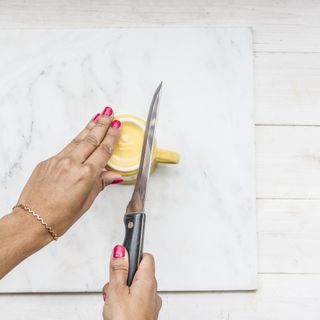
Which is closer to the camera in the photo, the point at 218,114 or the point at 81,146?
the point at 81,146

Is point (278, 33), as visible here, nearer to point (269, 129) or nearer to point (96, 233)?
point (269, 129)

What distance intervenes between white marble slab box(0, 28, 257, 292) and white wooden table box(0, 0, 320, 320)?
0.06 ft

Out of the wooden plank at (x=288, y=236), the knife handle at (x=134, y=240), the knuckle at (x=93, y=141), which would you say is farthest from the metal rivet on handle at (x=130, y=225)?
the wooden plank at (x=288, y=236)

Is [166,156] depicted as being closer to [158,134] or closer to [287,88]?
[158,134]

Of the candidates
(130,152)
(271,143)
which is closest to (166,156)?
(130,152)

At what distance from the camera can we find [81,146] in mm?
551

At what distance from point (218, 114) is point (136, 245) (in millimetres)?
237

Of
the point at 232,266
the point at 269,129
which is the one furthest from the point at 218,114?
the point at 232,266

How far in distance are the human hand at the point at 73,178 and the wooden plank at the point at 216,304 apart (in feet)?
0.49

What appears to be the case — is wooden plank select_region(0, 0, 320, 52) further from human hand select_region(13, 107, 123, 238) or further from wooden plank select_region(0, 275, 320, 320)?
wooden plank select_region(0, 275, 320, 320)

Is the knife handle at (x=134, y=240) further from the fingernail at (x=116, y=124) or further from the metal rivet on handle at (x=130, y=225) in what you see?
the fingernail at (x=116, y=124)

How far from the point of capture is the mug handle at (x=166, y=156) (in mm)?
584

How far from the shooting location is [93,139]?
0.56 meters

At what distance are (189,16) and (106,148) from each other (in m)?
0.23
